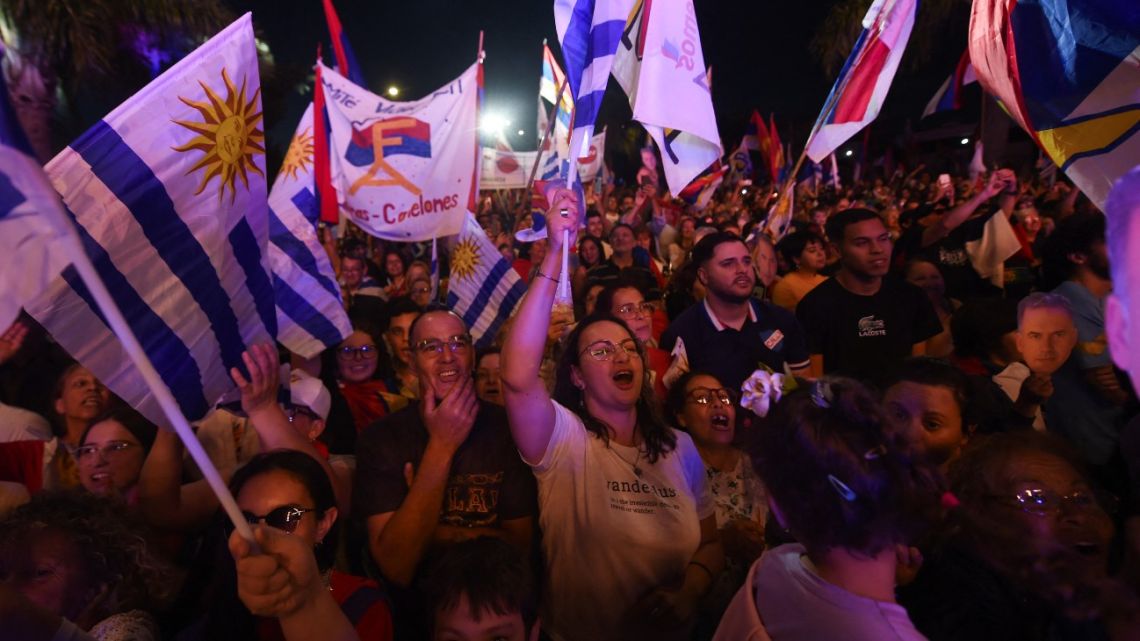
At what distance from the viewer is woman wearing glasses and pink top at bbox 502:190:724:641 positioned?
2.41 meters

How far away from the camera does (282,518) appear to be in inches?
85.8

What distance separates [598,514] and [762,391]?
2.59ft

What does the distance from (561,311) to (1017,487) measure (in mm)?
2111

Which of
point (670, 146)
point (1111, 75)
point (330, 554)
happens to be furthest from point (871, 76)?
point (330, 554)

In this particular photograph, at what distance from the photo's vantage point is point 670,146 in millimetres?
4531

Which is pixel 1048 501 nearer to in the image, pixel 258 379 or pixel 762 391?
pixel 762 391

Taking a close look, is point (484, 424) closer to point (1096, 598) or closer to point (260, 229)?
point (260, 229)

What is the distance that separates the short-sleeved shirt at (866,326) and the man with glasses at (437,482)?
2.41 meters

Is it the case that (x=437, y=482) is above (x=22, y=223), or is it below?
below

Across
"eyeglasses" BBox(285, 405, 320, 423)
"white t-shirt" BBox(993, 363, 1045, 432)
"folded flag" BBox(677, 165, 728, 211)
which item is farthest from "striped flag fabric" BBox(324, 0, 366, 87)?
"white t-shirt" BBox(993, 363, 1045, 432)

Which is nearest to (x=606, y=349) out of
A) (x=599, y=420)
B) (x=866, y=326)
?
(x=599, y=420)

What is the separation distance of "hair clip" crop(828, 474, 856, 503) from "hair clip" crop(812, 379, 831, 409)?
0.16 m

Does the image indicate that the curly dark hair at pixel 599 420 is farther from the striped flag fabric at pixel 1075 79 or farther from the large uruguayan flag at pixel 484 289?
the large uruguayan flag at pixel 484 289

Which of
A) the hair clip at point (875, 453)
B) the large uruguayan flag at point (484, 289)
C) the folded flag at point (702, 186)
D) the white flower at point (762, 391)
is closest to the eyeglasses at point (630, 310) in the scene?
the large uruguayan flag at point (484, 289)
